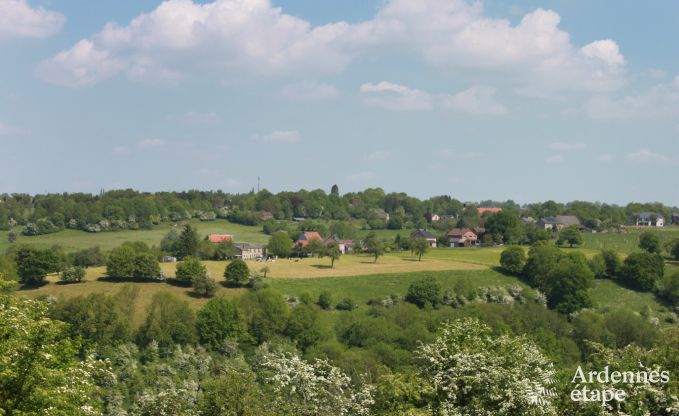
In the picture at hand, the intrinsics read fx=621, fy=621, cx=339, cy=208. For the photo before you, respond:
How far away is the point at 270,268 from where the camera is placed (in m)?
105

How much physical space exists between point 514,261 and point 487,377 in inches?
3518

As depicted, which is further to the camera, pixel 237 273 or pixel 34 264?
pixel 237 273

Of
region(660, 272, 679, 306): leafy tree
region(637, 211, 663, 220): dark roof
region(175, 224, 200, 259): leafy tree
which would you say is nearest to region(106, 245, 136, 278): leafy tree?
region(175, 224, 200, 259): leafy tree

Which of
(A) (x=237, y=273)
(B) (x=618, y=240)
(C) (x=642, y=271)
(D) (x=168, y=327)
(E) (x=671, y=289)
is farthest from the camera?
(B) (x=618, y=240)

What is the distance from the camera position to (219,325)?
70.9 metres

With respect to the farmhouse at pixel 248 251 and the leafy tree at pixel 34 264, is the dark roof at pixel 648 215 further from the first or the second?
the leafy tree at pixel 34 264

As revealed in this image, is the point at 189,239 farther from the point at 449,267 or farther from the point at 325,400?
the point at 325,400

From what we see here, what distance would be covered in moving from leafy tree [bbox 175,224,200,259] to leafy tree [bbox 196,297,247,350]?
41943 mm

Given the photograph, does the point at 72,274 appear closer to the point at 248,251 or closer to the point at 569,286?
the point at 248,251

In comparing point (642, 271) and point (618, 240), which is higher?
point (618, 240)

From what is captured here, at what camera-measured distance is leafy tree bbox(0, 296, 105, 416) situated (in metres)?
17.6

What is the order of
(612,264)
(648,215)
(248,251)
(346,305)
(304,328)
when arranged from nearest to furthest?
(304,328), (346,305), (612,264), (248,251), (648,215)

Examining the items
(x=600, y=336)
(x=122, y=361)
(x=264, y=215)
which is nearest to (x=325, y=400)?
(x=122, y=361)

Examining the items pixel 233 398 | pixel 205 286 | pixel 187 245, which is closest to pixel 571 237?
pixel 187 245
